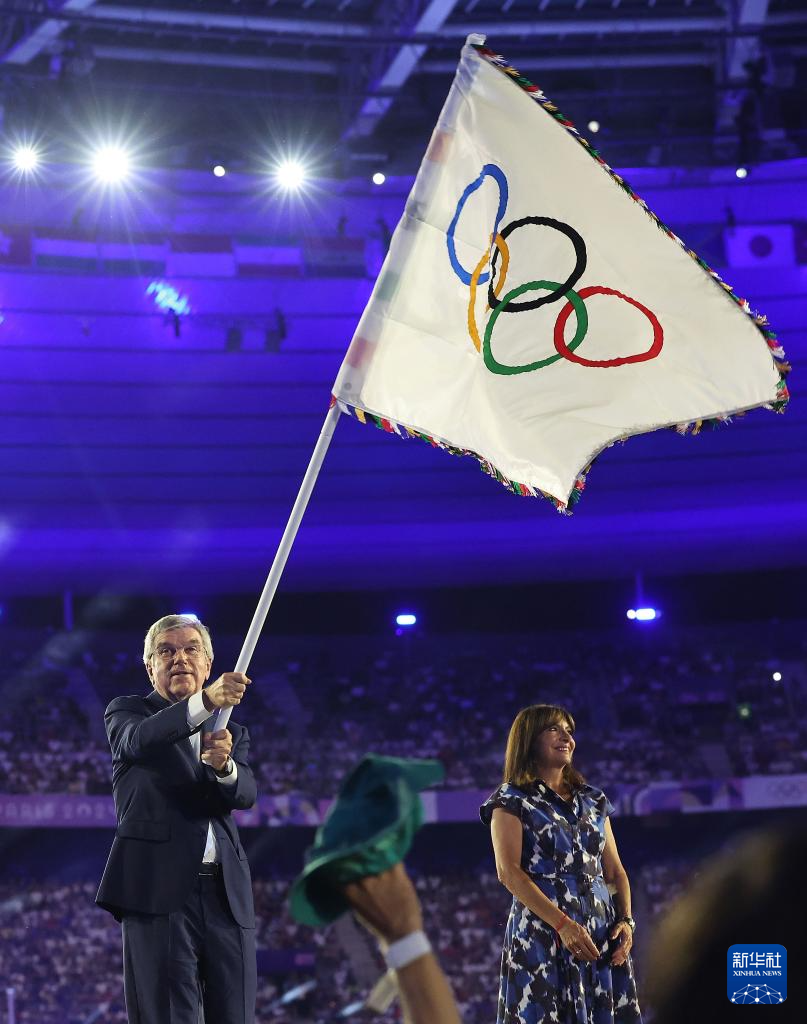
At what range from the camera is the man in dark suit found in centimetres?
330

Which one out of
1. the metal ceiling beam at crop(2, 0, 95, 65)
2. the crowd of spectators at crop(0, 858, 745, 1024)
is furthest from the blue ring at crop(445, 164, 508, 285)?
the crowd of spectators at crop(0, 858, 745, 1024)

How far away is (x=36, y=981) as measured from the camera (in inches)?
576

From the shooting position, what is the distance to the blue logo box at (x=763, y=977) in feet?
3.07

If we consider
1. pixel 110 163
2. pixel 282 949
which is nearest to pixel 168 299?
pixel 110 163

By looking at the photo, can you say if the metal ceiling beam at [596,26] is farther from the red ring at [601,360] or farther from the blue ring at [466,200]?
the red ring at [601,360]

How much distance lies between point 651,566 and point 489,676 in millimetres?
2694

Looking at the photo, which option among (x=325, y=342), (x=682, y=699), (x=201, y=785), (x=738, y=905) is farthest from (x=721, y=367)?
(x=682, y=699)

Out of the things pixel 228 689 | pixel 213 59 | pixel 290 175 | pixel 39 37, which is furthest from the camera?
pixel 290 175

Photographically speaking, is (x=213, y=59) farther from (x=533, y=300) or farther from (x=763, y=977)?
(x=763, y=977)

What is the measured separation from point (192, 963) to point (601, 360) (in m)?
1.91

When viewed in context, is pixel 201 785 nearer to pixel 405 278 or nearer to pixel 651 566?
pixel 405 278

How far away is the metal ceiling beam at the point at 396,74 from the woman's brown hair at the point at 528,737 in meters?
8.17

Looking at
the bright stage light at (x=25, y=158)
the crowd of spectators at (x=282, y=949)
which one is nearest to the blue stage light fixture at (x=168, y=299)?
the bright stage light at (x=25, y=158)

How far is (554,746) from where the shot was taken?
13.7ft
